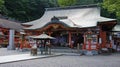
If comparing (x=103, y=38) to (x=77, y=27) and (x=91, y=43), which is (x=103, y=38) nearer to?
(x=91, y=43)

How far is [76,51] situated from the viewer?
2708cm

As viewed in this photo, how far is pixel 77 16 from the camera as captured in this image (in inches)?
1259

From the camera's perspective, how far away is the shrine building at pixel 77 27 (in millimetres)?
27281

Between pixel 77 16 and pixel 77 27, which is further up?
pixel 77 16

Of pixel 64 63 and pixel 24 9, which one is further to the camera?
pixel 24 9

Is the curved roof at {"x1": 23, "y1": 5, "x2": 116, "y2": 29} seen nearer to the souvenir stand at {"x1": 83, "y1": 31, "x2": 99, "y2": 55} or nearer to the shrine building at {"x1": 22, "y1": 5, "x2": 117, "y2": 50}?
the shrine building at {"x1": 22, "y1": 5, "x2": 117, "y2": 50}

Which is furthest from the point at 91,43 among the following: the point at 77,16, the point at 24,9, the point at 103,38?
the point at 24,9

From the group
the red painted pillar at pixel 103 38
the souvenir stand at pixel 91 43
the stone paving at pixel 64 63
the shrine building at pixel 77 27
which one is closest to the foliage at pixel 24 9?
the shrine building at pixel 77 27

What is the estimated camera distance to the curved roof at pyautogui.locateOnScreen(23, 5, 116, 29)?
28.8m

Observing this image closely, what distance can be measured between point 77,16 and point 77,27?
4.48m

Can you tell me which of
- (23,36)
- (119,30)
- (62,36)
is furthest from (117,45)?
(23,36)

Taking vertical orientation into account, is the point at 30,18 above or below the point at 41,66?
above

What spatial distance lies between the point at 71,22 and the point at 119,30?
8.56 metres

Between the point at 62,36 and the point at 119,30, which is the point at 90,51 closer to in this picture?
the point at 62,36
